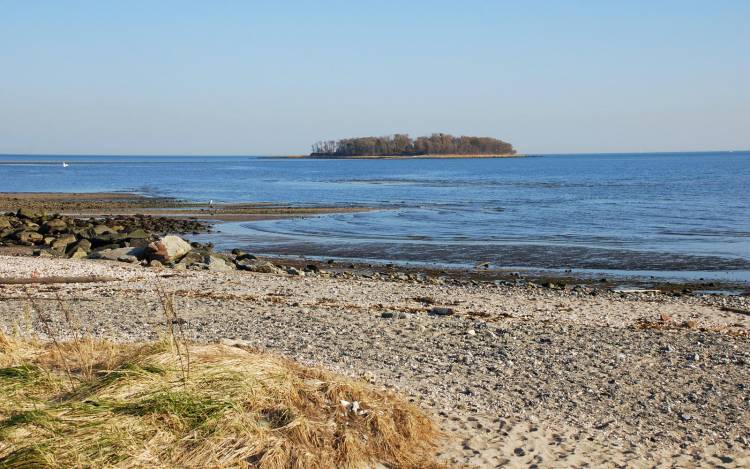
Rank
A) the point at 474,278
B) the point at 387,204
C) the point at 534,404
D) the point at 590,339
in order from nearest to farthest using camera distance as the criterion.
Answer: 1. the point at 534,404
2. the point at 590,339
3. the point at 474,278
4. the point at 387,204

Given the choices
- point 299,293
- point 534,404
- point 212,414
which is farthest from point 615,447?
point 299,293

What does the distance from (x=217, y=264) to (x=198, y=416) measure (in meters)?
16.6

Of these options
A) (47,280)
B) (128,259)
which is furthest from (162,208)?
(47,280)

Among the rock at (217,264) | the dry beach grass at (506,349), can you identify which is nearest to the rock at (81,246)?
the rock at (217,264)

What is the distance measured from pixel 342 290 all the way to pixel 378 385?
9404 mm

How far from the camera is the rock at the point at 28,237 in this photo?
100 ft

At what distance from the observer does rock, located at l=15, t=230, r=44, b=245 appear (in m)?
30.6

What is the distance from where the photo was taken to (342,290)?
1839cm

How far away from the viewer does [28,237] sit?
3092 centimetres

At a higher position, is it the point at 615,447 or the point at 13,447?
the point at 13,447

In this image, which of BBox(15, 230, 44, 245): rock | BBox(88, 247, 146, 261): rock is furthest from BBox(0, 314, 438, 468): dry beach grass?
BBox(15, 230, 44, 245): rock

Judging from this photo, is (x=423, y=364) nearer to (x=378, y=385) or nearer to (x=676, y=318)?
(x=378, y=385)

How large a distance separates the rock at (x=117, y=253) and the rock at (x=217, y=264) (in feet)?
7.77

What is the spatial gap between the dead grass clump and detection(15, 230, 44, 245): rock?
24.5 meters
